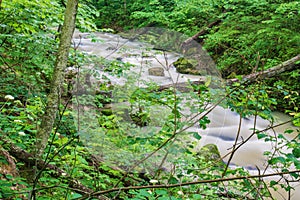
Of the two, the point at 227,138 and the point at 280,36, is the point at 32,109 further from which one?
the point at 280,36

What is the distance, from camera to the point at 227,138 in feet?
17.6

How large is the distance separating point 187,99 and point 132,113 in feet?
3.06

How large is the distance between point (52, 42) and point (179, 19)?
7.34 m

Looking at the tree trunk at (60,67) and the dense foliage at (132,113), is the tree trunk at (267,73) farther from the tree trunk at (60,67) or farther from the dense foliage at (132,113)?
the tree trunk at (60,67)

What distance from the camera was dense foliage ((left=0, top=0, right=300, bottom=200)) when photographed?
56.2 inches

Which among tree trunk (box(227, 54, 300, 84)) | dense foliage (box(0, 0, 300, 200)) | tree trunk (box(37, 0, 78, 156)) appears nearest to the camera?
dense foliage (box(0, 0, 300, 200))

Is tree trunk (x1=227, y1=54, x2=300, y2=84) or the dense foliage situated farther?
tree trunk (x1=227, y1=54, x2=300, y2=84)

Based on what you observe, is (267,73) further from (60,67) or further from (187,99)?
(60,67)

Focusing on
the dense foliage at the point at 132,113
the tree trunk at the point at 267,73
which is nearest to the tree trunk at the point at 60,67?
the dense foliage at the point at 132,113

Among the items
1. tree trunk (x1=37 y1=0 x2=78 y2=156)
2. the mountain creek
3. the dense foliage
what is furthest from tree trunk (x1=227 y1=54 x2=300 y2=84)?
tree trunk (x1=37 y1=0 x2=78 y2=156)

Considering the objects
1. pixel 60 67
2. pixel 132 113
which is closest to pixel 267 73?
pixel 132 113

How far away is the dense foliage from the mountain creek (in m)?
0.12

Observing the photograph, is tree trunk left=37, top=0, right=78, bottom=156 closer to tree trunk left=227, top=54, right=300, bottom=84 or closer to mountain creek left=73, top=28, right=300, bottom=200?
mountain creek left=73, top=28, right=300, bottom=200

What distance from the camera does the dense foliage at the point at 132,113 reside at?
4.68 ft
